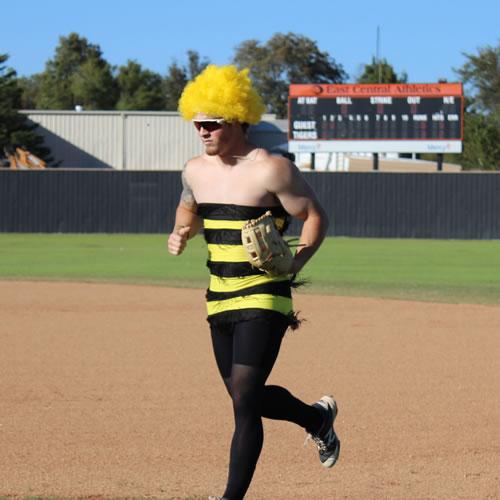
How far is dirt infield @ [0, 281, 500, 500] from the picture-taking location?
6277 mm

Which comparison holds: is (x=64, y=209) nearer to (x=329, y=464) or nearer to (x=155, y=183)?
(x=155, y=183)

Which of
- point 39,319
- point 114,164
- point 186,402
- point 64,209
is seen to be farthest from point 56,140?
point 186,402

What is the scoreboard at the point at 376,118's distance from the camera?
3431 cm

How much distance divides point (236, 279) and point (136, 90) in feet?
262

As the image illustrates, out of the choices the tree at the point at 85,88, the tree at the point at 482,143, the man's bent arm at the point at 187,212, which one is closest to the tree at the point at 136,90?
the tree at the point at 85,88

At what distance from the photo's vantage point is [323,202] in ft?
109

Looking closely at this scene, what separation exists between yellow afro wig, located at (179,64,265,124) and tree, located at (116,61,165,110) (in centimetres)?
7588

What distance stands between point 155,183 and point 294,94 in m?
4.92

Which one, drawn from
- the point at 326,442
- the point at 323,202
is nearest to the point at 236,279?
the point at 326,442

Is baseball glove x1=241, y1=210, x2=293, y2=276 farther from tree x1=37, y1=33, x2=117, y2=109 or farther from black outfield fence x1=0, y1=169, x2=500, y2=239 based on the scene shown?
tree x1=37, y1=33, x2=117, y2=109

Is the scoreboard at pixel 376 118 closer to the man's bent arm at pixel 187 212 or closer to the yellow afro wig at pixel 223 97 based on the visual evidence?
the man's bent arm at pixel 187 212

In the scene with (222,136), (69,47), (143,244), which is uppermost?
(69,47)

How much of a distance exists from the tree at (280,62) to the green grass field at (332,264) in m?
54.0

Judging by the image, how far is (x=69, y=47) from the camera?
10106cm
